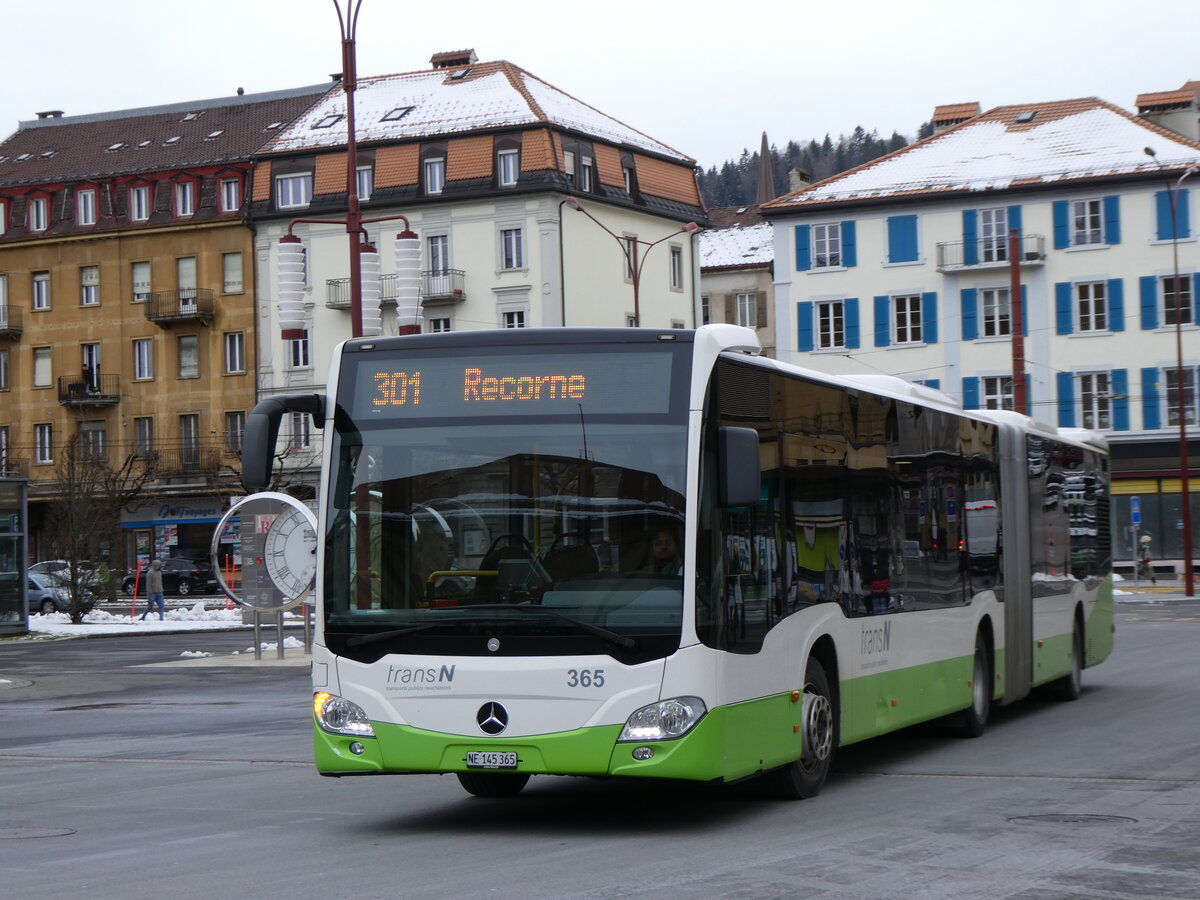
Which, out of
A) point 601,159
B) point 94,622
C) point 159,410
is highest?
point 601,159

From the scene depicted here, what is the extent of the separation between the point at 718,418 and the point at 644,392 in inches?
17.1

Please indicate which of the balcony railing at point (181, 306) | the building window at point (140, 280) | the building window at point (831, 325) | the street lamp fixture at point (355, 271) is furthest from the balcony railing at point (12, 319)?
the street lamp fixture at point (355, 271)

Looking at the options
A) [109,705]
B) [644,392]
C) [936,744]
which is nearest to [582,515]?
[644,392]

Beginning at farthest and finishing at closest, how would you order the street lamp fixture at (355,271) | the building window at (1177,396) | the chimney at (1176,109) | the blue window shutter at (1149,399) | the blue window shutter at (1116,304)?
the chimney at (1176,109) → the blue window shutter at (1116,304) → the blue window shutter at (1149,399) → the building window at (1177,396) → the street lamp fixture at (355,271)

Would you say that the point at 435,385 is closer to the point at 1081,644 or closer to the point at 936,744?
the point at 936,744

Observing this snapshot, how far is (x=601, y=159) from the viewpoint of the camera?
6788 cm


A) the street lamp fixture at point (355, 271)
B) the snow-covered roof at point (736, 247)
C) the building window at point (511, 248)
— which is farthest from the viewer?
the snow-covered roof at point (736, 247)

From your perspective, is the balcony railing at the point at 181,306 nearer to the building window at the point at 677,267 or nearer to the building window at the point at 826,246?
the building window at the point at 677,267

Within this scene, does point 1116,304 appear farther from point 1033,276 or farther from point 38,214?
point 38,214

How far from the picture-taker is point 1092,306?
198 feet

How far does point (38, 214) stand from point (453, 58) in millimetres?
17467

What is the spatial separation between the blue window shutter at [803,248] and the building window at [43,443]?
30272mm

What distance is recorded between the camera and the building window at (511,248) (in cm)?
6519

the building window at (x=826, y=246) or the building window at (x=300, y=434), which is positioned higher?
the building window at (x=826, y=246)
